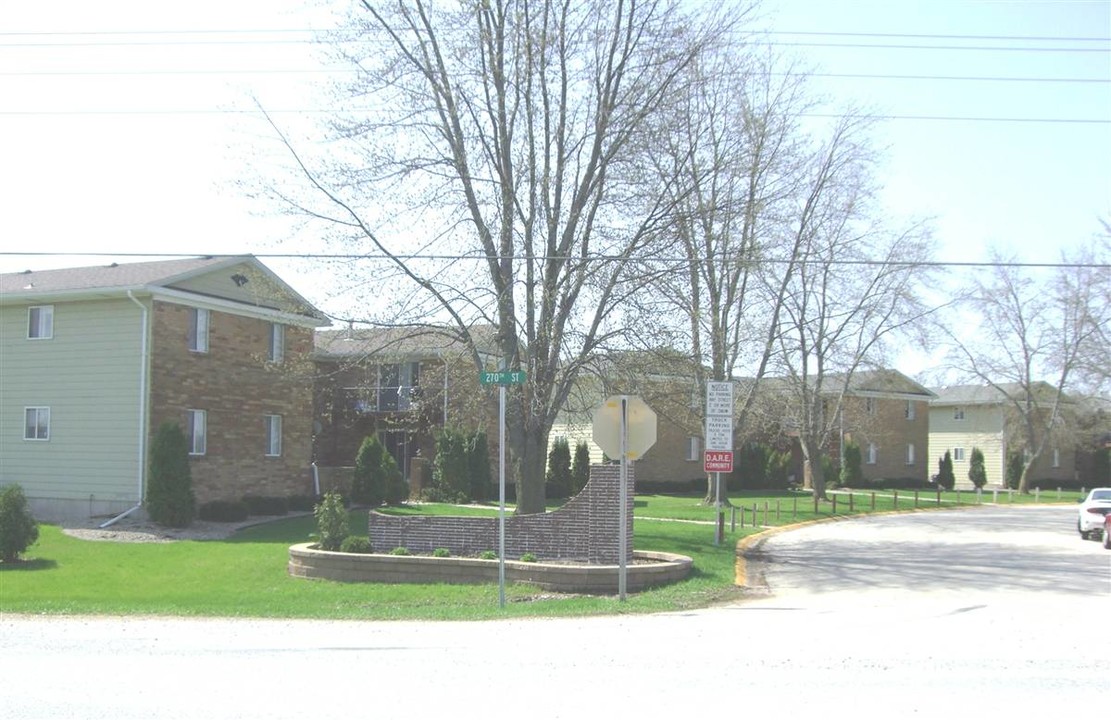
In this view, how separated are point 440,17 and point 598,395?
9229 mm

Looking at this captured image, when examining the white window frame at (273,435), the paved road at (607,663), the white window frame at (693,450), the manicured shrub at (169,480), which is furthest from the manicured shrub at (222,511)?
the white window frame at (693,450)

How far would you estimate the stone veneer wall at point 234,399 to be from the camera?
96.6ft

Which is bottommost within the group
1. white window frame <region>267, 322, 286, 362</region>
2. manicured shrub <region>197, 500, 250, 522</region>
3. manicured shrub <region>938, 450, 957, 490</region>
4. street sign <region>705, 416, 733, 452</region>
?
manicured shrub <region>938, 450, 957, 490</region>

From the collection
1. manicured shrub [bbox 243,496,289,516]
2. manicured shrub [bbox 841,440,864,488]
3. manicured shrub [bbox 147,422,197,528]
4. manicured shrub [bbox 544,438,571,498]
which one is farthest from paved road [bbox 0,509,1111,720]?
manicured shrub [bbox 841,440,864,488]

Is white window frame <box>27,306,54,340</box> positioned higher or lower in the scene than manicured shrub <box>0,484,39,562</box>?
higher

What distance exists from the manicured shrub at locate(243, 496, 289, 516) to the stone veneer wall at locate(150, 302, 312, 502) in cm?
46

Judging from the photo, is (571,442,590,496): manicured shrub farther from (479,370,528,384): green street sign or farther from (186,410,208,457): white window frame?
(479,370,528,384): green street sign

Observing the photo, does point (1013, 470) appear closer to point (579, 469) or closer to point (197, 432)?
point (579, 469)

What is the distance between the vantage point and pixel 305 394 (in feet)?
114

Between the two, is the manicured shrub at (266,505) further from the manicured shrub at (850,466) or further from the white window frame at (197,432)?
the manicured shrub at (850,466)

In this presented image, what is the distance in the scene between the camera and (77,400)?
1187 inches

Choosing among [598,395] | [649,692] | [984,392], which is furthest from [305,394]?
[984,392]

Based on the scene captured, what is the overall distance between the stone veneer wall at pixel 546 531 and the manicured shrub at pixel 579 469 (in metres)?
22.6

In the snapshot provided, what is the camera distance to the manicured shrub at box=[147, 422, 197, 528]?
2789 centimetres
